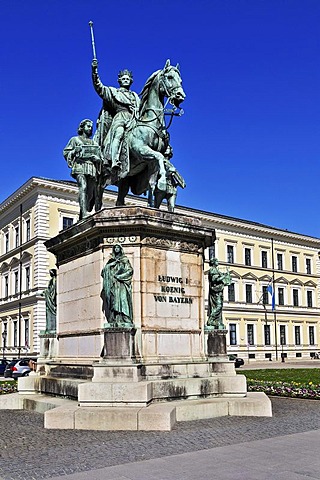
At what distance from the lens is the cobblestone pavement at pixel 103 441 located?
8.67 metres

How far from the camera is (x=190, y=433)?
36.1 ft

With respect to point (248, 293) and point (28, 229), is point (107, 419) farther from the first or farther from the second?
point (248, 293)

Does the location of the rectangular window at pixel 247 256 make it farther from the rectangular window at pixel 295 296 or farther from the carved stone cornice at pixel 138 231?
the carved stone cornice at pixel 138 231

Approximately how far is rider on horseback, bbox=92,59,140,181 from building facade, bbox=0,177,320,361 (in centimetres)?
4373

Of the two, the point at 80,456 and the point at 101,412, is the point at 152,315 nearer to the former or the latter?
the point at 101,412

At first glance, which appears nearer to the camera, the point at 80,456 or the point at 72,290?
the point at 80,456

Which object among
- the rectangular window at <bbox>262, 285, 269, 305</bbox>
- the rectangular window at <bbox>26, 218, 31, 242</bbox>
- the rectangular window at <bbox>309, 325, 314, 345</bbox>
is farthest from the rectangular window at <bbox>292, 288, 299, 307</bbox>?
the rectangular window at <bbox>26, 218, 31, 242</bbox>

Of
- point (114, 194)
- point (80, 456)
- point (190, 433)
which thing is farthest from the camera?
point (114, 194)

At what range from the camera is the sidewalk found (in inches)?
308

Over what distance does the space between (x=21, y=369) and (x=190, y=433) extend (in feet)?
108

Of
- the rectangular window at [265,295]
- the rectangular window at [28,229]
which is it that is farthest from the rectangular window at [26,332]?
the rectangular window at [265,295]

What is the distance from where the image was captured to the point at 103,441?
10.3m

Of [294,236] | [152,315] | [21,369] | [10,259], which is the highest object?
[294,236]

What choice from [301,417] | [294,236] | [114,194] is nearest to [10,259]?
[114,194]
